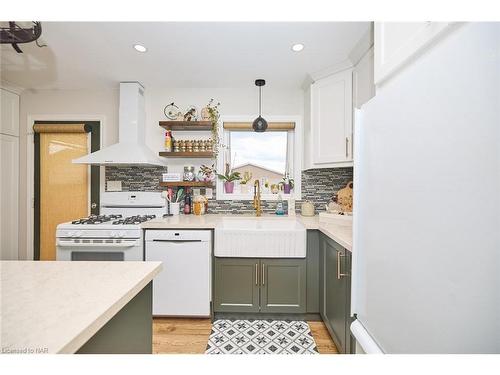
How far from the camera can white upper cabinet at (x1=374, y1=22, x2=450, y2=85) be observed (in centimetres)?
67

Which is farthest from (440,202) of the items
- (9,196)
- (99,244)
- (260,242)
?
(9,196)

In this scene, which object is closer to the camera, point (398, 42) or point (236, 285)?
point (398, 42)

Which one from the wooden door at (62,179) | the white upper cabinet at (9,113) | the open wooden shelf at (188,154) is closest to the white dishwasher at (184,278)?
the open wooden shelf at (188,154)

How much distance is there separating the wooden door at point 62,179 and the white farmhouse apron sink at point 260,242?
6.49 ft

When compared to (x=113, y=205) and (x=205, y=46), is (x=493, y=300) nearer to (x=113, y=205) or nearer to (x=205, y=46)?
(x=205, y=46)

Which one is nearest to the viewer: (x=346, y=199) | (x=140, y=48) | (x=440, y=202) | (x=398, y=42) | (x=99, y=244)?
(x=440, y=202)

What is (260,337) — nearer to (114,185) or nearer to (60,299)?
(60,299)

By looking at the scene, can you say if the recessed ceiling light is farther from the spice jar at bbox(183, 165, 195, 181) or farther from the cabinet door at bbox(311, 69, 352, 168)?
the cabinet door at bbox(311, 69, 352, 168)

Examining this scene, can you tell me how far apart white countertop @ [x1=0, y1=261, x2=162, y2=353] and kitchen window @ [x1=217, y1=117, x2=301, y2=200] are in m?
2.05

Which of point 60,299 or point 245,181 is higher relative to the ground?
point 245,181

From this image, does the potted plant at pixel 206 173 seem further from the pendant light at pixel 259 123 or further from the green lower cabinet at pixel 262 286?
the green lower cabinet at pixel 262 286

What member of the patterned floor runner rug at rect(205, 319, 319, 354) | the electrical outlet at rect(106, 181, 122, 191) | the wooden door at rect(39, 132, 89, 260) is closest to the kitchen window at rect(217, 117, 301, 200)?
the electrical outlet at rect(106, 181, 122, 191)

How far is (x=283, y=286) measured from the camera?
2.13m

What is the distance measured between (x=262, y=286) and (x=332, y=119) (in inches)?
67.5
